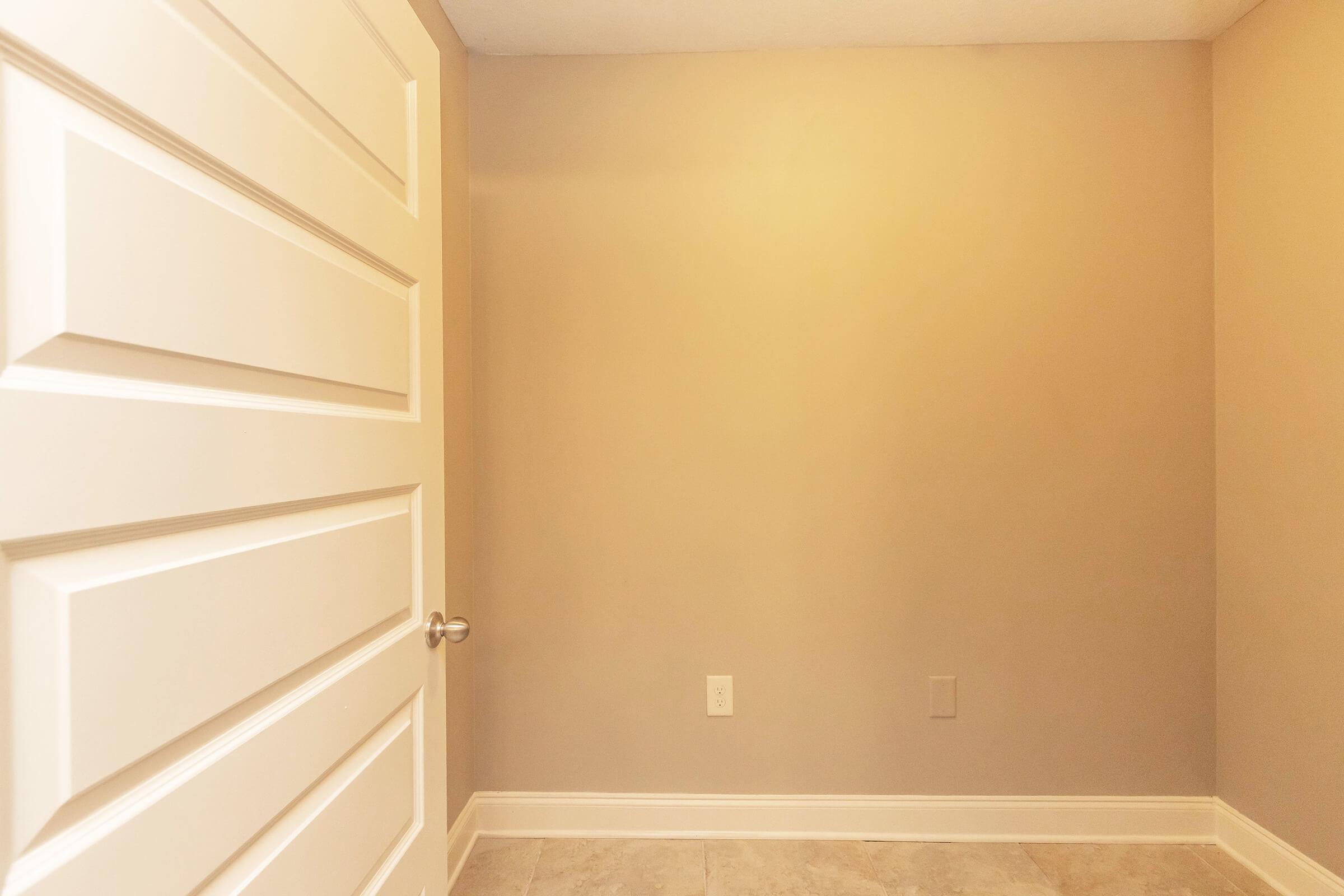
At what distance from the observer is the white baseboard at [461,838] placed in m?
1.84

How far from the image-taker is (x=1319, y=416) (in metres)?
1.71

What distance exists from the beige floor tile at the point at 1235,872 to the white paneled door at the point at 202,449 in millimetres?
2131

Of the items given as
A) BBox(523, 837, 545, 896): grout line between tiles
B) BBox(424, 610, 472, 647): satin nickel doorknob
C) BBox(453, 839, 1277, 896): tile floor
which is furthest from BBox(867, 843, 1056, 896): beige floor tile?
BBox(424, 610, 472, 647): satin nickel doorknob

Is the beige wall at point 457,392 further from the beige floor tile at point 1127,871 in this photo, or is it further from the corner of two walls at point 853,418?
the beige floor tile at point 1127,871

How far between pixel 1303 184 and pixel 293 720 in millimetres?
2454

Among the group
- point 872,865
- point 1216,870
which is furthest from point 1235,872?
point 872,865

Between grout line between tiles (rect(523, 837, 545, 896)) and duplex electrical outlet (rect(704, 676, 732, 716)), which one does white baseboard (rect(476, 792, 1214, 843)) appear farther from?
duplex electrical outlet (rect(704, 676, 732, 716))

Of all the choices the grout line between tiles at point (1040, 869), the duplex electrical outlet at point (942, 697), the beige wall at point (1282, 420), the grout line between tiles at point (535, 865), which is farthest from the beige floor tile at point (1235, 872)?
the grout line between tiles at point (535, 865)

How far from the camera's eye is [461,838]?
1.92m

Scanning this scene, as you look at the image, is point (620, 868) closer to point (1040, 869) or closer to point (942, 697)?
point (942, 697)

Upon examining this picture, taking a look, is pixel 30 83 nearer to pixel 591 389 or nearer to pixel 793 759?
pixel 591 389

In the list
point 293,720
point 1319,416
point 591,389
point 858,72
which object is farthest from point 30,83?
point 1319,416

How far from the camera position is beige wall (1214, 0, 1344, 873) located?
66.3 inches

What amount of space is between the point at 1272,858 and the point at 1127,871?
1.18 ft
